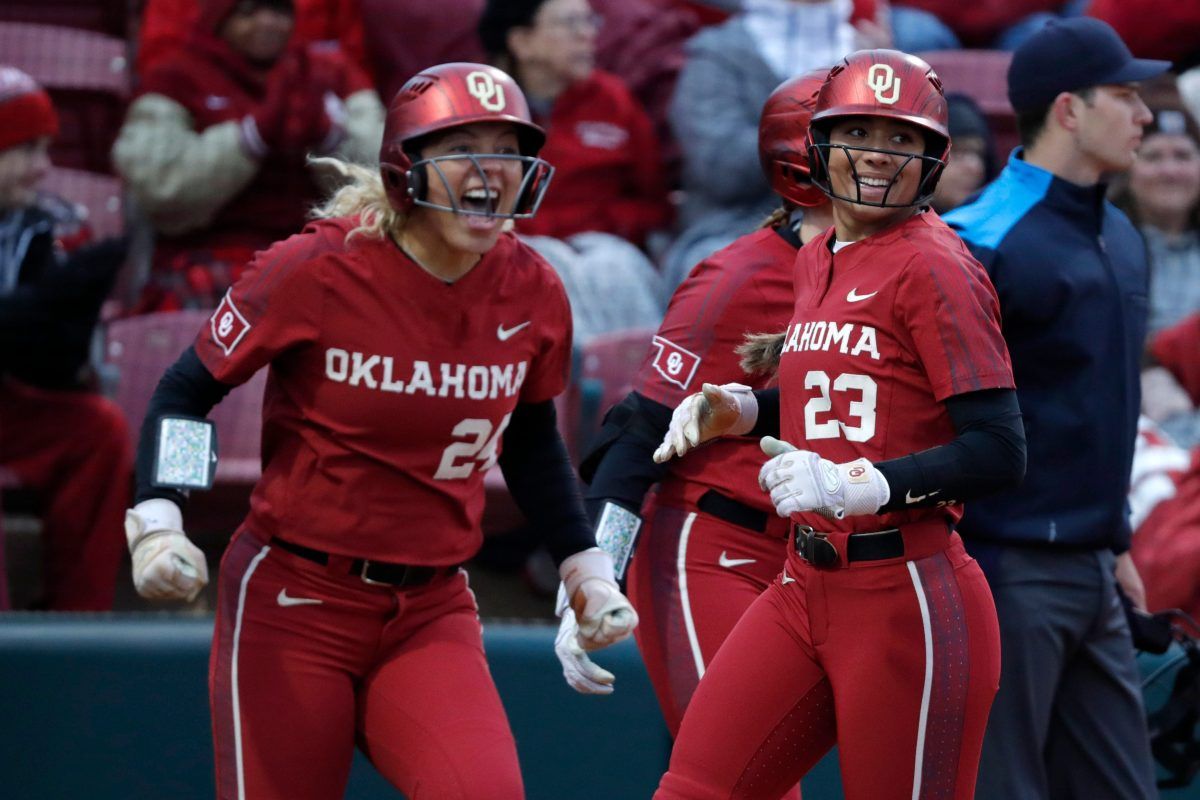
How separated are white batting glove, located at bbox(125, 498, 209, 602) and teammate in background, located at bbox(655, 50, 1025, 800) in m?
0.93

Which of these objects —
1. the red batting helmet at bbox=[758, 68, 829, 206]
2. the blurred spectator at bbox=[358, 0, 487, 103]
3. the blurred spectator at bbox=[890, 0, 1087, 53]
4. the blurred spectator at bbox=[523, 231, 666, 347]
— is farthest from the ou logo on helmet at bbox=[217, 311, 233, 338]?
the blurred spectator at bbox=[890, 0, 1087, 53]

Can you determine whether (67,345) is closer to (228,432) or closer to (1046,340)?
(228,432)

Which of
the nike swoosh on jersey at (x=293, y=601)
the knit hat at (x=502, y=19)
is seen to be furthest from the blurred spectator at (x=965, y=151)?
the nike swoosh on jersey at (x=293, y=601)

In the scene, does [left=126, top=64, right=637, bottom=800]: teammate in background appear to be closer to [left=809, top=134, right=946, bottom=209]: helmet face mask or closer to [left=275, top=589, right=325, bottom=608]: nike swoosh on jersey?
[left=275, top=589, right=325, bottom=608]: nike swoosh on jersey

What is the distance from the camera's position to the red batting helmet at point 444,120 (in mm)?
3285

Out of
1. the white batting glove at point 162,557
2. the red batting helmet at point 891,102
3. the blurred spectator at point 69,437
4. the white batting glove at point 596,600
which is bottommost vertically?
the blurred spectator at point 69,437

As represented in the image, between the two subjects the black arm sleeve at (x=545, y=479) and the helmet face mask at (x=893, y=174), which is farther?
the black arm sleeve at (x=545, y=479)

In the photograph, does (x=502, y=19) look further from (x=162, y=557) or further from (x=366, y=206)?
(x=162, y=557)

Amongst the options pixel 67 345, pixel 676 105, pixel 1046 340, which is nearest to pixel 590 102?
pixel 676 105

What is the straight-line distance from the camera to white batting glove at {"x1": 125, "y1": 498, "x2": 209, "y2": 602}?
3059 mm

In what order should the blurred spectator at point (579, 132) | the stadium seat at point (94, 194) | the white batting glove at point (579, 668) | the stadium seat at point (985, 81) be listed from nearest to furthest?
the white batting glove at point (579, 668) < the stadium seat at point (94, 194) < the blurred spectator at point (579, 132) < the stadium seat at point (985, 81)

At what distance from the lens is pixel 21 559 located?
19.6 feet

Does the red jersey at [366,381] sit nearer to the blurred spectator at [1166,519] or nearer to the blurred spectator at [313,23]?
the blurred spectator at [1166,519]

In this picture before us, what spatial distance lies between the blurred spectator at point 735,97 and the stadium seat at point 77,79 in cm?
239
